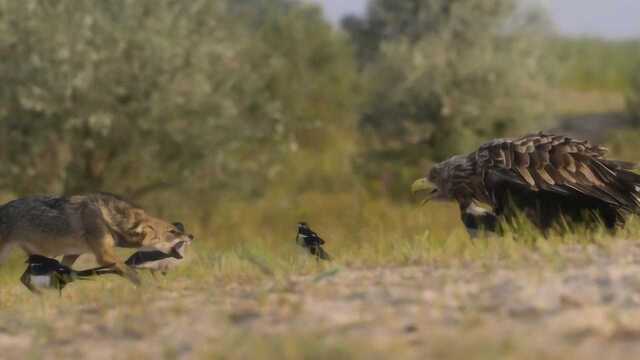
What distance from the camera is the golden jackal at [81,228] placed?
9469mm

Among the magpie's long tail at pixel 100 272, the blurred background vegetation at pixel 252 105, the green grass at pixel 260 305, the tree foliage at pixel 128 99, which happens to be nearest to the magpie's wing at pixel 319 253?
the green grass at pixel 260 305

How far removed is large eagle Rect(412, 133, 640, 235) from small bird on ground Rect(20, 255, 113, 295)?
3296 mm

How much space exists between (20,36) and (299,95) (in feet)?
42.8

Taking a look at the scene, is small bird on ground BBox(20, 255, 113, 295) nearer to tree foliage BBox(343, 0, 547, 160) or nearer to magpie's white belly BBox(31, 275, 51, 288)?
magpie's white belly BBox(31, 275, 51, 288)

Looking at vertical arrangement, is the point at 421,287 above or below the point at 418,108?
below

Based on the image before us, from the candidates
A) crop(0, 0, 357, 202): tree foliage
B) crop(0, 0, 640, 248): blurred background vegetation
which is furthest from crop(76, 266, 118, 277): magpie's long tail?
crop(0, 0, 357, 202): tree foliage

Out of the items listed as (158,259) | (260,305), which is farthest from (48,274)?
(260,305)

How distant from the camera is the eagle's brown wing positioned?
8.66m

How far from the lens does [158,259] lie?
10.0m

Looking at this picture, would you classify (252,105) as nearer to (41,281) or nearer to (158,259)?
(158,259)

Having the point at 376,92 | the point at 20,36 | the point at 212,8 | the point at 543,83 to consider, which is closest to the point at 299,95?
the point at 376,92

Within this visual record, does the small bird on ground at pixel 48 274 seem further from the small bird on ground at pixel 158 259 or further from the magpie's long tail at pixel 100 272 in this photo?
the small bird on ground at pixel 158 259

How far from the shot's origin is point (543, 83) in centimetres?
3044

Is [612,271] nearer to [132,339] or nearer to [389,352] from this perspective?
[389,352]
